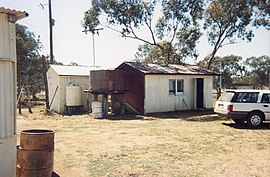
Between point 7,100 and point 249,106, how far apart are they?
383 inches

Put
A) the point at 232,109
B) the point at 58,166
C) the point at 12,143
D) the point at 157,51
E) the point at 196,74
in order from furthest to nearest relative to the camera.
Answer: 1. the point at 157,51
2. the point at 196,74
3. the point at 232,109
4. the point at 58,166
5. the point at 12,143

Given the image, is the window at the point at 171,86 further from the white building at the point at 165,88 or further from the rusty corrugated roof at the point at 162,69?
the rusty corrugated roof at the point at 162,69

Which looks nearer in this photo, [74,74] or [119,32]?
[74,74]

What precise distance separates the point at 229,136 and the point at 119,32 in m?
16.4

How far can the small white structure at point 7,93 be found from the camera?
14.8 ft

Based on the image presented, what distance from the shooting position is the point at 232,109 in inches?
464

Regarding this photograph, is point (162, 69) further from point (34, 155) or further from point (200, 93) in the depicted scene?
point (34, 155)

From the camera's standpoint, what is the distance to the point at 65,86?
19.1 meters

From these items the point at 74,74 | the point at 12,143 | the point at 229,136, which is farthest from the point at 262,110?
the point at 74,74

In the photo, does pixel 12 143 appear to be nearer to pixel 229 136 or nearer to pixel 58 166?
pixel 58 166

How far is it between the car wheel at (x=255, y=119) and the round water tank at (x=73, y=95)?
35.6ft

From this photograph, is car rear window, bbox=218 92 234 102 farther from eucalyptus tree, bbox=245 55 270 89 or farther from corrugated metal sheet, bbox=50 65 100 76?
eucalyptus tree, bbox=245 55 270 89

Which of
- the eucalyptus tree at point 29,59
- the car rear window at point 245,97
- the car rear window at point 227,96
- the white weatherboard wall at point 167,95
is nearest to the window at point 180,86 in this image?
the white weatherboard wall at point 167,95

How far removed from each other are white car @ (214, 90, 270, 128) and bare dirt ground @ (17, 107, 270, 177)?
0.47m
